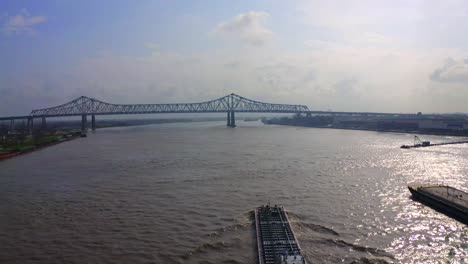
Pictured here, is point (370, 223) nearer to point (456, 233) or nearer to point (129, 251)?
point (456, 233)

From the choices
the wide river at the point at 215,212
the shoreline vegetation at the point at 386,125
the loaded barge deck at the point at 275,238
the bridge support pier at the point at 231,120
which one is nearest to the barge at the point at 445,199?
the wide river at the point at 215,212

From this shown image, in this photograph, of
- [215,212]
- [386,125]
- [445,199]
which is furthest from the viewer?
[386,125]

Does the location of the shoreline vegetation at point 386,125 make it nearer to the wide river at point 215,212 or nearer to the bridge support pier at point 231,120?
the bridge support pier at point 231,120

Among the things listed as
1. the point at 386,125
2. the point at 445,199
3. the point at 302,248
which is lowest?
the point at 302,248

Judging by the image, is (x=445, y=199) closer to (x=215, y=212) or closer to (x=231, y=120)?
(x=215, y=212)

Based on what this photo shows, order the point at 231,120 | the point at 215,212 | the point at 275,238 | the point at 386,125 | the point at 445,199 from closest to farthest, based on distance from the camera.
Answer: the point at 275,238, the point at 215,212, the point at 445,199, the point at 386,125, the point at 231,120

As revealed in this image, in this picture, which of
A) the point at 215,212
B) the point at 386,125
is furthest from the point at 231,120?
the point at 215,212
